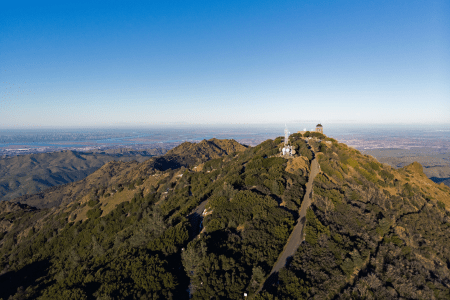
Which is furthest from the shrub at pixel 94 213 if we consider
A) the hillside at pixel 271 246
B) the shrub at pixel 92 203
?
the shrub at pixel 92 203

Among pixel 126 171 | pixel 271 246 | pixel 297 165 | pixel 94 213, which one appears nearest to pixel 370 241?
pixel 271 246

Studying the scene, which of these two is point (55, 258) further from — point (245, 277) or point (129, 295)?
point (245, 277)

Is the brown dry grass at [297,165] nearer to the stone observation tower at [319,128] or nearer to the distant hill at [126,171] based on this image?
the stone observation tower at [319,128]

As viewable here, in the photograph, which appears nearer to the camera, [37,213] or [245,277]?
[245,277]

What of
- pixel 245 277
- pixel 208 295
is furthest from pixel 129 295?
pixel 245 277

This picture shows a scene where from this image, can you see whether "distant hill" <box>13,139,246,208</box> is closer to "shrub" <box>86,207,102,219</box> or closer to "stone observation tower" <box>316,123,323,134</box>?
"shrub" <box>86,207,102,219</box>

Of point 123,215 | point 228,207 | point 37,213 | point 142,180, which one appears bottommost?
point 37,213
